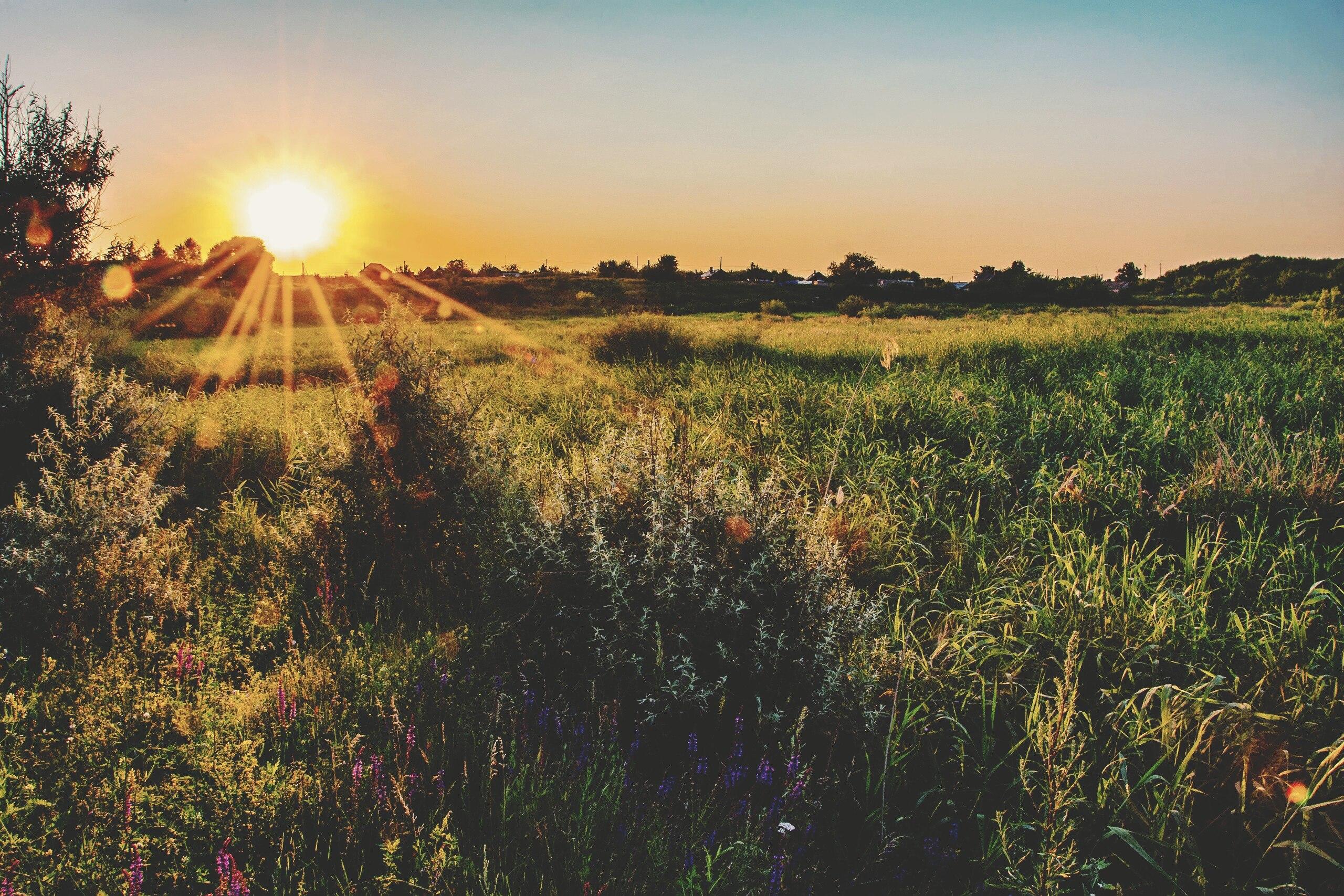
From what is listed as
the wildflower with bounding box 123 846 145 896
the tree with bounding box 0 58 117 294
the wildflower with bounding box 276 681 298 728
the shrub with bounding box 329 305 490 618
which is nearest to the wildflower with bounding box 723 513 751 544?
the shrub with bounding box 329 305 490 618

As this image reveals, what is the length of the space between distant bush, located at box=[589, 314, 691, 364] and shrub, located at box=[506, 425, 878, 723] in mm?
9600

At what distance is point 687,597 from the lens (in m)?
2.69

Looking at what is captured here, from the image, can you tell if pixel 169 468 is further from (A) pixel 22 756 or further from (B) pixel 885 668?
(B) pixel 885 668

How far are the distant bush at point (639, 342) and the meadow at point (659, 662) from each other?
7.68 meters

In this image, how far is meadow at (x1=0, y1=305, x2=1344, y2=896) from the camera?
1.91 m

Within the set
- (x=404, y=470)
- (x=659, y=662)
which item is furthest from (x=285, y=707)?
(x=404, y=470)

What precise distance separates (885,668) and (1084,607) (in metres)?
1.04

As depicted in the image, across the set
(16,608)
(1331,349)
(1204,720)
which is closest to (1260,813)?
(1204,720)

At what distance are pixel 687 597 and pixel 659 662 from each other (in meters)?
0.38

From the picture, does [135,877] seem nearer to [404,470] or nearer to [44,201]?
[404,470]

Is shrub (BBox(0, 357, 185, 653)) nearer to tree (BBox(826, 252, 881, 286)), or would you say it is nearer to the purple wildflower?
the purple wildflower

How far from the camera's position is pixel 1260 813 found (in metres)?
2.06

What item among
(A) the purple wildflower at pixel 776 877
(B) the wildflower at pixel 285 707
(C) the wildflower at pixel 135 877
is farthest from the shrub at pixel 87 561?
(A) the purple wildflower at pixel 776 877

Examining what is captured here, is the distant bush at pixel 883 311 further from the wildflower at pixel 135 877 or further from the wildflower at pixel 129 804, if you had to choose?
the wildflower at pixel 135 877
